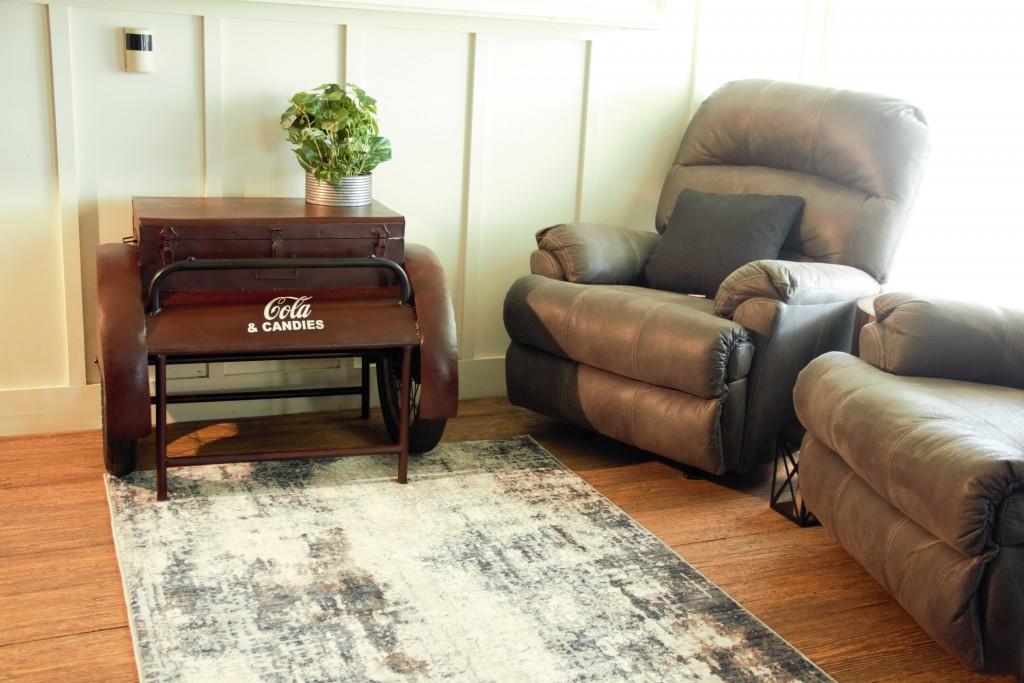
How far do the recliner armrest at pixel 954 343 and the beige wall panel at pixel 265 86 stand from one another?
6.08 ft

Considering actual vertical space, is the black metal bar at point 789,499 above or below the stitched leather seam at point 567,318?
below

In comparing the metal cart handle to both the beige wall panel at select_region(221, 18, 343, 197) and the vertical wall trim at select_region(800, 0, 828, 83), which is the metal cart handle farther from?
the vertical wall trim at select_region(800, 0, 828, 83)

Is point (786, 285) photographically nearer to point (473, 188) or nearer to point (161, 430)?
point (473, 188)

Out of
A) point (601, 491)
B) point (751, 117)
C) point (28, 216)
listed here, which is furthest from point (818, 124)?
point (28, 216)

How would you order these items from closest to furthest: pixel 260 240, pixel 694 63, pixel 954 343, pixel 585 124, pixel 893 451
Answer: pixel 893 451
pixel 954 343
pixel 260 240
pixel 585 124
pixel 694 63

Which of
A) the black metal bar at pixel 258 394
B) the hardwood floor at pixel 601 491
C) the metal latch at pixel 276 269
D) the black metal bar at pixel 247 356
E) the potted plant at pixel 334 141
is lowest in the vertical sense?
the hardwood floor at pixel 601 491

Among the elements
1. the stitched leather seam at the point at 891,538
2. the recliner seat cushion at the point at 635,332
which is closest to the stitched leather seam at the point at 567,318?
the recliner seat cushion at the point at 635,332

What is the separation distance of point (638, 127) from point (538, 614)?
2.12m

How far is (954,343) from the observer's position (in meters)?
2.45

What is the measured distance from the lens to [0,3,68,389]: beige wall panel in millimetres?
2922

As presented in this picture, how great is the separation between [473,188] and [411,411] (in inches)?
34.6

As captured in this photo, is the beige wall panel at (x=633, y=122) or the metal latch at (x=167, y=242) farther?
the beige wall panel at (x=633, y=122)

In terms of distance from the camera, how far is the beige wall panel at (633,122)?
3717 millimetres

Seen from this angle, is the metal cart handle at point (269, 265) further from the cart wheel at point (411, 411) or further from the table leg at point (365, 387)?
the table leg at point (365, 387)
